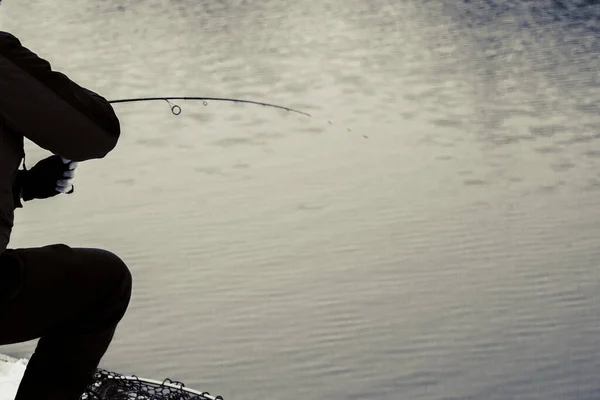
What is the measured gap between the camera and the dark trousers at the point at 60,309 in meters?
1.41

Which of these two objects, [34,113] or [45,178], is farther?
[45,178]

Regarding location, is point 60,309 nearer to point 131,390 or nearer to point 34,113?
point 34,113

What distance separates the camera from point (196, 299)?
345 centimetres

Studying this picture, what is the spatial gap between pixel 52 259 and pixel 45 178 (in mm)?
258

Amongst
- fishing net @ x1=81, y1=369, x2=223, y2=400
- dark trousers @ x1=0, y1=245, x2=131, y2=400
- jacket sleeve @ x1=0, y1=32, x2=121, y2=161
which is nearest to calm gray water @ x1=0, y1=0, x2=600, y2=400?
fishing net @ x1=81, y1=369, x2=223, y2=400

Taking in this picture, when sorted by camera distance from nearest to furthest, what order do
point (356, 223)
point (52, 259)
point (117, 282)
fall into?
1. point (52, 259)
2. point (117, 282)
3. point (356, 223)

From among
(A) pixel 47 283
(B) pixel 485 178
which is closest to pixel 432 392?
(A) pixel 47 283

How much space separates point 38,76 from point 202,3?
40.7 feet

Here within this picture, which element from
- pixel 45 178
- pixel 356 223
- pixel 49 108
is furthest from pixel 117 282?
pixel 356 223

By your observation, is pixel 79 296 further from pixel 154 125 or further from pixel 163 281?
pixel 154 125

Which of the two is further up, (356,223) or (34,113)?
(34,113)

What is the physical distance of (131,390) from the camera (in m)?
2.31

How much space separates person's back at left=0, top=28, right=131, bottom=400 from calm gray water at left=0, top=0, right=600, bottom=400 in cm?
126

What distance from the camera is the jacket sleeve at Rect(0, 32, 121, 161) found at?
1.28 meters
